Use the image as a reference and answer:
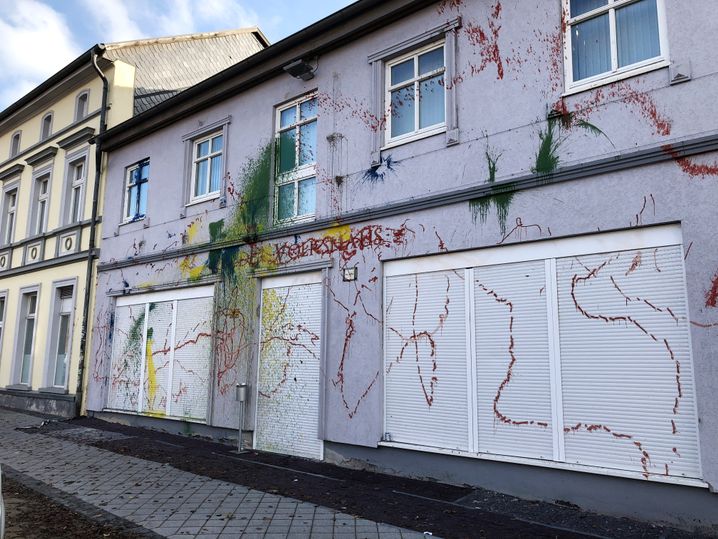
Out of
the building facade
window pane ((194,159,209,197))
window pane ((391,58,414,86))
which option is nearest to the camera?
the building facade

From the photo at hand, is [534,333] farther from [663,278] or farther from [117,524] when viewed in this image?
[117,524]

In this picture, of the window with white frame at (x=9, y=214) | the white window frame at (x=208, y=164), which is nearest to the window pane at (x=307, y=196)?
the white window frame at (x=208, y=164)

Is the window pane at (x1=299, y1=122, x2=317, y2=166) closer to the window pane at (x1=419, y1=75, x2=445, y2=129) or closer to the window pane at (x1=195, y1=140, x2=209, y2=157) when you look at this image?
the window pane at (x1=419, y1=75, x2=445, y2=129)

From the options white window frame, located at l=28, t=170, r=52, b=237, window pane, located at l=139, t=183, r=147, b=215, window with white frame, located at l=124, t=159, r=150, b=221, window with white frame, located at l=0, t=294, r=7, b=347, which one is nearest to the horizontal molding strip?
window pane, located at l=139, t=183, r=147, b=215

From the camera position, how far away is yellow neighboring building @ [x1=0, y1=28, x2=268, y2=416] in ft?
45.5

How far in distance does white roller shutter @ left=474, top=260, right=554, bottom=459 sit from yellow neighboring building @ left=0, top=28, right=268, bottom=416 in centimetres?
1022

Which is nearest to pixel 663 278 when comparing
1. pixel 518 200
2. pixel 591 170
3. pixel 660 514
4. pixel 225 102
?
pixel 591 170

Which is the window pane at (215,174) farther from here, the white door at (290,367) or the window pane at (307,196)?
the white door at (290,367)

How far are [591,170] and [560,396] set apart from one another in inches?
97.9

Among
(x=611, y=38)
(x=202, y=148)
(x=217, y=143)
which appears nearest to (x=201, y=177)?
(x=202, y=148)

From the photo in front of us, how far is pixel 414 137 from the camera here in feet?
25.8

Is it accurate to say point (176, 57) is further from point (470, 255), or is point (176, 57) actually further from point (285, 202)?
point (470, 255)

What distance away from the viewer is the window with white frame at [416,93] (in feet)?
25.7

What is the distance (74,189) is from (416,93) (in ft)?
36.3
